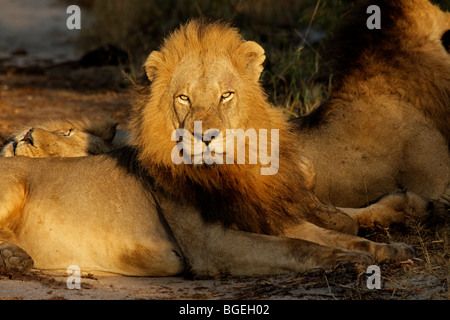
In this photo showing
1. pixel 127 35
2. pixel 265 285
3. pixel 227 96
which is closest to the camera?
pixel 265 285

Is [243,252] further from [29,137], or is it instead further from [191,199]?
[29,137]

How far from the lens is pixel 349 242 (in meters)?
4.71

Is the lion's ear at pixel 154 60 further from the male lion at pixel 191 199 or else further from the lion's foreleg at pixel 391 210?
the lion's foreleg at pixel 391 210

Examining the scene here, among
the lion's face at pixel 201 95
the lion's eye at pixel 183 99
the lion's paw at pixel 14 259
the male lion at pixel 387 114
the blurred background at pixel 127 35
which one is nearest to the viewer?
the lion's face at pixel 201 95

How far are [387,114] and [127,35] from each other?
944 cm

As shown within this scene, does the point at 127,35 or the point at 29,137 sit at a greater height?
the point at 127,35

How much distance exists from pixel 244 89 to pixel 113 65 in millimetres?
9188

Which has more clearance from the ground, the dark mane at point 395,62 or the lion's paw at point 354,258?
the dark mane at point 395,62

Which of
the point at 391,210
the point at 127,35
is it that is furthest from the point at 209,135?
the point at 127,35

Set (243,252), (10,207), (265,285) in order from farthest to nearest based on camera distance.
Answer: (10,207) < (243,252) < (265,285)

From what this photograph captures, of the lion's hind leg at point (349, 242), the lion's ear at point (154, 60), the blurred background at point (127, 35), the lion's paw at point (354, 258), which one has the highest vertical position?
the blurred background at point (127, 35)

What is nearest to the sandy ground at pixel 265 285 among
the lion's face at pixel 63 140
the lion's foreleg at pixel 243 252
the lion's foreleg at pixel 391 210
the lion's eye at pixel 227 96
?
the lion's foreleg at pixel 243 252

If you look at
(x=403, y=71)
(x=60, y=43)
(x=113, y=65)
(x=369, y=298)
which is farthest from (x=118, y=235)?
(x=60, y=43)

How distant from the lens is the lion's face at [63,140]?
584cm
